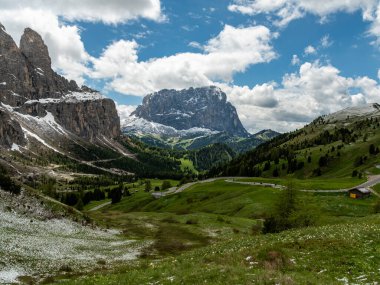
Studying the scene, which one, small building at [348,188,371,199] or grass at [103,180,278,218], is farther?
grass at [103,180,278,218]

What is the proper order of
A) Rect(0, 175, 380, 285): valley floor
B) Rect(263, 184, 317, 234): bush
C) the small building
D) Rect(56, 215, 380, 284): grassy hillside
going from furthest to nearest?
the small building
Rect(263, 184, 317, 234): bush
Rect(0, 175, 380, 285): valley floor
Rect(56, 215, 380, 284): grassy hillside

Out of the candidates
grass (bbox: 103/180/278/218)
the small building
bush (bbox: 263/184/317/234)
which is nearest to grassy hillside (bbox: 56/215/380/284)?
bush (bbox: 263/184/317/234)

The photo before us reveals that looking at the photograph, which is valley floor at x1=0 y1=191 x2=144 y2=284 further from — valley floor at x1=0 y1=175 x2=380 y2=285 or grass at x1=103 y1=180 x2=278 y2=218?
grass at x1=103 y1=180 x2=278 y2=218

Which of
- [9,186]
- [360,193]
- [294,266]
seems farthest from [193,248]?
[360,193]

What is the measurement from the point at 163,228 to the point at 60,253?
46.9 m

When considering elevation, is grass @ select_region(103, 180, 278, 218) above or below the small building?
below

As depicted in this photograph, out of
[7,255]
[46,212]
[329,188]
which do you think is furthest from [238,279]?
[329,188]

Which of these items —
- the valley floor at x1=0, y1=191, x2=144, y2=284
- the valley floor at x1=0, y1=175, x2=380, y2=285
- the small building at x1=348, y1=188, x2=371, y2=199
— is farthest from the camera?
the small building at x1=348, y1=188, x2=371, y2=199

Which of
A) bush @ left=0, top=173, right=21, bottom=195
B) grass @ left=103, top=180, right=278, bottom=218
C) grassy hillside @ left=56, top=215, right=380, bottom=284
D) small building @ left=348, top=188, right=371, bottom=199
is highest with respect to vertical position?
bush @ left=0, top=173, right=21, bottom=195

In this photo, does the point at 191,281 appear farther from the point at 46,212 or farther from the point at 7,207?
the point at 46,212

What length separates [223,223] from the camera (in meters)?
95.9

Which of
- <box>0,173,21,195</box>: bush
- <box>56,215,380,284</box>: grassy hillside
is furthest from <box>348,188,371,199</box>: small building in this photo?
<box>0,173,21,195</box>: bush

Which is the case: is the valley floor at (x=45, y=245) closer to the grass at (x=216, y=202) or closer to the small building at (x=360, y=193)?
the grass at (x=216, y=202)

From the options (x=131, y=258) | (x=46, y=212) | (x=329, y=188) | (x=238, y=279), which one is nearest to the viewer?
(x=238, y=279)
